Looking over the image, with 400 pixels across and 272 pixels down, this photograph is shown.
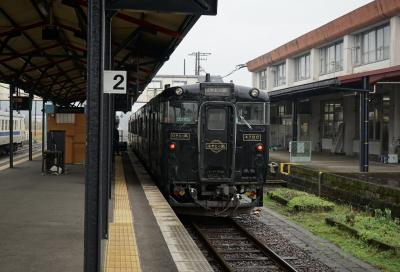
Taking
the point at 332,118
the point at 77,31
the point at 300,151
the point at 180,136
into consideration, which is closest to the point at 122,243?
the point at 180,136

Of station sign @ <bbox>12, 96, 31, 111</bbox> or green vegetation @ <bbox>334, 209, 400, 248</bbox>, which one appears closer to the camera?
green vegetation @ <bbox>334, 209, 400, 248</bbox>

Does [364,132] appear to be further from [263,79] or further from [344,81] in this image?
[263,79]

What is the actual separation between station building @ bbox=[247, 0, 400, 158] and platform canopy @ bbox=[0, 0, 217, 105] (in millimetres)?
9168

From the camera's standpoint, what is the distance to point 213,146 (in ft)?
34.6

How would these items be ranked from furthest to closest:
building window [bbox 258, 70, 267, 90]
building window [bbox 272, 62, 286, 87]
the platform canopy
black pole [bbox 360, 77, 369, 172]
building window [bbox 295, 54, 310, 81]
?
building window [bbox 258, 70, 267, 90], building window [bbox 272, 62, 286, 87], building window [bbox 295, 54, 310, 81], black pole [bbox 360, 77, 369, 172], the platform canopy

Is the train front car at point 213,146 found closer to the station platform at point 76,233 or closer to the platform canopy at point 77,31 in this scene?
the station platform at point 76,233

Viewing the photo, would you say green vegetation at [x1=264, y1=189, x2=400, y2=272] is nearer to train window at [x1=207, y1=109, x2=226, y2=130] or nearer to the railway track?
the railway track

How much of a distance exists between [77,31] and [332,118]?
22.3 metres

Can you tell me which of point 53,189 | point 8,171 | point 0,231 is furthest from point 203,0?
point 8,171

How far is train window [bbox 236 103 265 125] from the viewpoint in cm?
1072

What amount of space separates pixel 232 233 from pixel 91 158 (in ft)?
22.6

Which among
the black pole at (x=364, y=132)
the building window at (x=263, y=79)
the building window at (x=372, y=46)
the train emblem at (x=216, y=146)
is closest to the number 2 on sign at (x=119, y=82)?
the train emblem at (x=216, y=146)

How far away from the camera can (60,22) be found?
9758mm

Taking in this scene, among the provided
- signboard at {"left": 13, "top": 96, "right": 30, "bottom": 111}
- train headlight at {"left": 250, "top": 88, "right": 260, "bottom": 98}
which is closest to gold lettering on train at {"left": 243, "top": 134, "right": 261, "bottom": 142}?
train headlight at {"left": 250, "top": 88, "right": 260, "bottom": 98}
